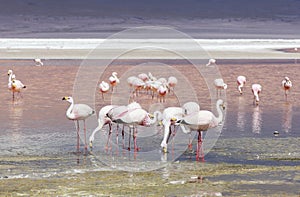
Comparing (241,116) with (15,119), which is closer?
(15,119)

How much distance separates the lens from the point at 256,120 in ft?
39.8

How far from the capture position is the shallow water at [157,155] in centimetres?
800

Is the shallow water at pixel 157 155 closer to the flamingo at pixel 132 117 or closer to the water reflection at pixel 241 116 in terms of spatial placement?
the water reflection at pixel 241 116

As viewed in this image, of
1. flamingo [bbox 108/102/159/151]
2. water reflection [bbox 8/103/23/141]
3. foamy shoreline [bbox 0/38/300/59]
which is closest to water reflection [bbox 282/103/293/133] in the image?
flamingo [bbox 108/102/159/151]

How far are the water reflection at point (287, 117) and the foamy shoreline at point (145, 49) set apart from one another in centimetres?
1204

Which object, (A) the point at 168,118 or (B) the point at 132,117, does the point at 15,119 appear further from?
(A) the point at 168,118

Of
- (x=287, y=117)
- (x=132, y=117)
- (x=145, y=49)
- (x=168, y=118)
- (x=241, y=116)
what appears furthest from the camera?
(x=145, y=49)

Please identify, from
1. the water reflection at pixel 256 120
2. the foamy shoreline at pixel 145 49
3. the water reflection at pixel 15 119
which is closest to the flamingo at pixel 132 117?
the water reflection at pixel 15 119

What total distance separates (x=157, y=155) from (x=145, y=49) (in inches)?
803

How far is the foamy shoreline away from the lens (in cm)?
2623

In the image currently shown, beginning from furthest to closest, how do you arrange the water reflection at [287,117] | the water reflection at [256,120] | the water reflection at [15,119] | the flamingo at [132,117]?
the water reflection at [287,117] → the water reflection at [256,120] → the water reflection at [15,119] → the flamingo at [132,117]

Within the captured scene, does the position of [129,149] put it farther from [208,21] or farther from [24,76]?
[208,21]

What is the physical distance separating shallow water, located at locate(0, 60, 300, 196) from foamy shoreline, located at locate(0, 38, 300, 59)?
41.7ft

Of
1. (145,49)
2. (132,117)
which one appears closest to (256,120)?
(132,117)
